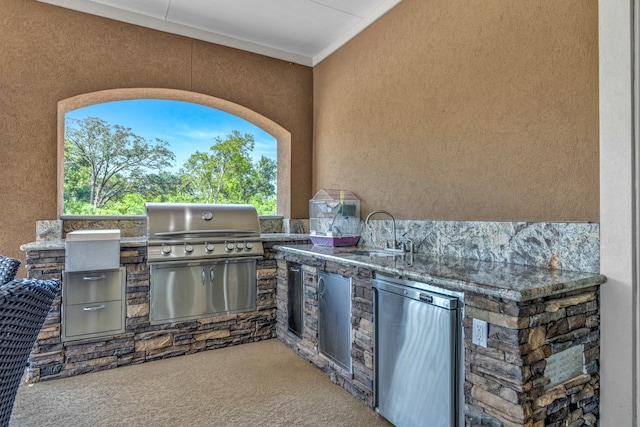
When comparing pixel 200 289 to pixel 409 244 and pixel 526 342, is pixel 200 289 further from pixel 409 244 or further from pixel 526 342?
pixel 526 342

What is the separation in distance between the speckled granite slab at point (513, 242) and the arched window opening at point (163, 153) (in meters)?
2.10

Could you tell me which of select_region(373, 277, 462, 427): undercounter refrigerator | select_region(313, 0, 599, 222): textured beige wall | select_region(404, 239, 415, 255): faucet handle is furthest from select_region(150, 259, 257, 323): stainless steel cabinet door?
select_region(373, 277, 462, 427): undercounter refrigerator

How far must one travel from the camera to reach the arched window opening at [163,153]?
3.51 metres

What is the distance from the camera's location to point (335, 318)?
2.57 metres

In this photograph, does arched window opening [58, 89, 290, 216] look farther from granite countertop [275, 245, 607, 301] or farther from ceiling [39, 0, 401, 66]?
granite countertop [275, 245, 607, 301]

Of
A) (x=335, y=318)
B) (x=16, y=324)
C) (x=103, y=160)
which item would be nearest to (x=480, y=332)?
(x=335, y=318)

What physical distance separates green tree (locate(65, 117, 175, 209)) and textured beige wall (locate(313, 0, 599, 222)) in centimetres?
220

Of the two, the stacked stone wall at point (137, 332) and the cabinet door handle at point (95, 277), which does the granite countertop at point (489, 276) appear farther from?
the cabinet door handle at point (95, 277)

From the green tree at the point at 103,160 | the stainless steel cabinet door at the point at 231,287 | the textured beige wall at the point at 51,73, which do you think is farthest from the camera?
the green tree at the point at 103,160

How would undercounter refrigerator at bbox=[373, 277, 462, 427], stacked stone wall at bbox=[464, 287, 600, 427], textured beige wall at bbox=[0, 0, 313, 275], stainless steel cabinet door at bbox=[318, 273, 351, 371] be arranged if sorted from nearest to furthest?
stacked stone wall at bbox=[464, 287, 600, 427]
undercounter refrigerator at bbox=[373, 277, 462, 427]
stainless steel cabinet door at bbox=[318, 273, 351, 371]
textured beige wall at bbox=[0, 0, 313, 275]

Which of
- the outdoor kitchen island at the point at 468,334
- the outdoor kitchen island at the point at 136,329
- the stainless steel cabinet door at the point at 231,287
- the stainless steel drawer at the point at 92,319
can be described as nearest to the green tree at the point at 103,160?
the outdoor kitchen island at the point at 136,329

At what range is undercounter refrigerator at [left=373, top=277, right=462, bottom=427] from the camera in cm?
164

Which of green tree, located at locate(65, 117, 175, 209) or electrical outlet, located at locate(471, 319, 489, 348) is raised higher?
green tree, located at locate(65, 117, 175, 209)

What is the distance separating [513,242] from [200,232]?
251 centimetres
